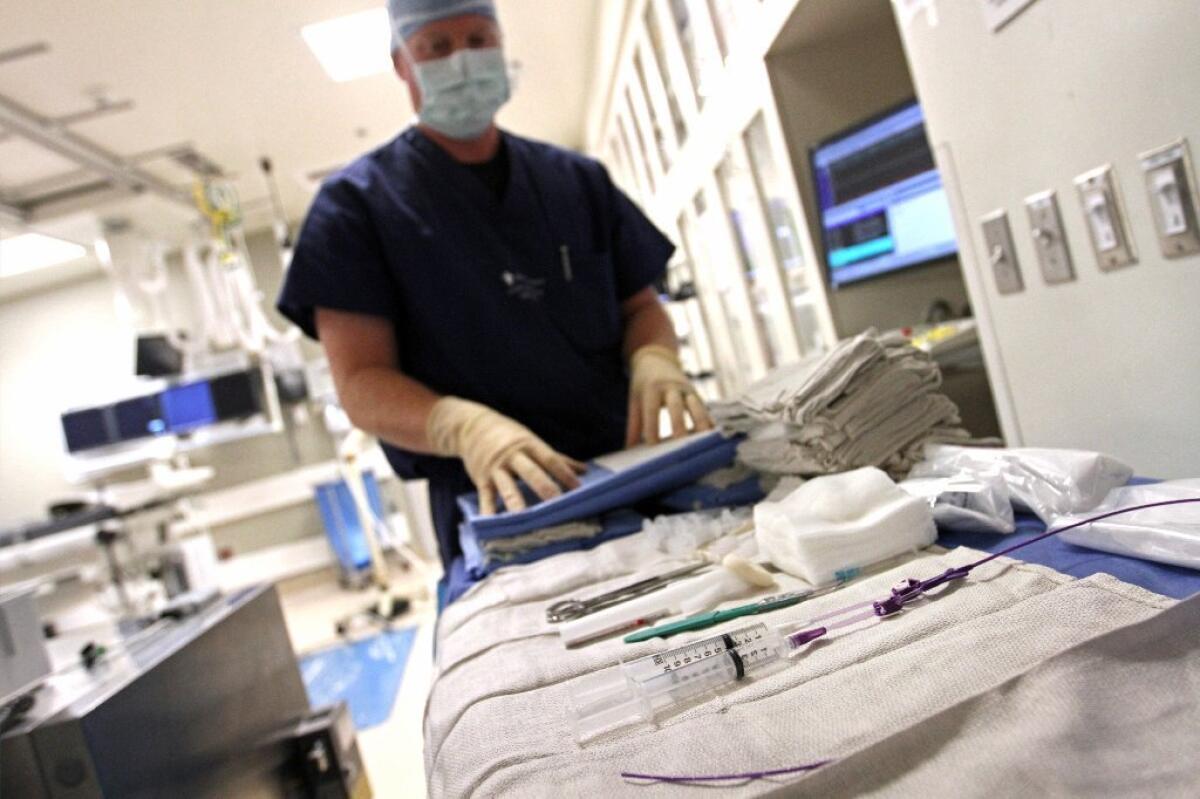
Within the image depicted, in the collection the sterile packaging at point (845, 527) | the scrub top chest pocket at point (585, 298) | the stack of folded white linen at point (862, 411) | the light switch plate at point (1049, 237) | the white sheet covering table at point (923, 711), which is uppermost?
the scrub top chest pocket at point (585, 298)

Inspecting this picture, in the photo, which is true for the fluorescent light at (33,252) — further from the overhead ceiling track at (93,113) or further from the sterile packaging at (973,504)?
the sterile packaging at (973,504)

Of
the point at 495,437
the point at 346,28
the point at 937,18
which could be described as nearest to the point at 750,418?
the point at 495,437

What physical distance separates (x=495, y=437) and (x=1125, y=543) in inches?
27.6

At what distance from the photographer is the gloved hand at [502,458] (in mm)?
1008

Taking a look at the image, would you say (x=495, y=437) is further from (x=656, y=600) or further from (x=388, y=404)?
(x=656, y=600)

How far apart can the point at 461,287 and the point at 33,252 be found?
552 cm

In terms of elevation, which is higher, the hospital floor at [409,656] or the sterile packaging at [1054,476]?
the sterile packaging at [1054,476]

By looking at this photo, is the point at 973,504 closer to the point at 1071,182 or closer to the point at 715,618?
the point at 715,618

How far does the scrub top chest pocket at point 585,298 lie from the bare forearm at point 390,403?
245 mm

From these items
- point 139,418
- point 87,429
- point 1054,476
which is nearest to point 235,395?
point 139,418

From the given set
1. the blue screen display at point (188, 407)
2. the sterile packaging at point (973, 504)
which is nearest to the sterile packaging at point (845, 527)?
the sterile packaging at point (973, 504)

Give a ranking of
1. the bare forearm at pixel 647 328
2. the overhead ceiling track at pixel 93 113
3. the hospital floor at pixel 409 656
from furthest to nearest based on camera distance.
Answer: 1. the overhead ceiling track at pixel 93 113
2. the hospital floor at pixel 409 656
3. the bare forearm at pixel 647 328

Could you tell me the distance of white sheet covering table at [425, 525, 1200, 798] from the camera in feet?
1.20

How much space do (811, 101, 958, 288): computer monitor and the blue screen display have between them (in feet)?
15.0
